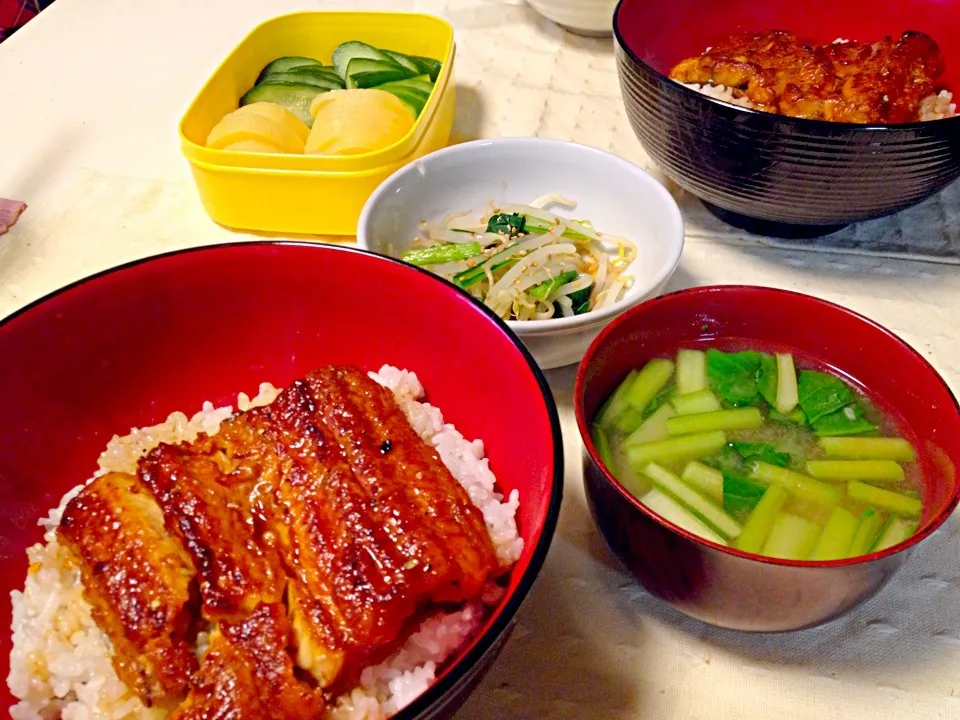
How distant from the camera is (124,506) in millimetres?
1068

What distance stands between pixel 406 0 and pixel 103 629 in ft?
9.17

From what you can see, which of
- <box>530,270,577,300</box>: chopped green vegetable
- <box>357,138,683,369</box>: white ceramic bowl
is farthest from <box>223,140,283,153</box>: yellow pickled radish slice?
<box>530,270,577,300</box>: chopped green vegetable

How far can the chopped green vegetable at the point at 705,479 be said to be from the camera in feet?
3.80

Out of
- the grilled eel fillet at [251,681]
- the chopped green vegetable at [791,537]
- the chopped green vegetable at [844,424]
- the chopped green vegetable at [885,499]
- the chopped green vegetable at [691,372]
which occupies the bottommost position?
the chopped green vegetable at [885,499]

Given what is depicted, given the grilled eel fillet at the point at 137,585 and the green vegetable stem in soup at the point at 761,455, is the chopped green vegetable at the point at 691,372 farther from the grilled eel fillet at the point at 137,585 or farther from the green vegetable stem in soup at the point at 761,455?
the grilled eel fillet at the point at 137,585

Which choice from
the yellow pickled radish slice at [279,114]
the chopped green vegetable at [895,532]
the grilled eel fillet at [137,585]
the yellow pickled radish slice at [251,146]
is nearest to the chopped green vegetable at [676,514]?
the chopped green vegetable at [895,532]

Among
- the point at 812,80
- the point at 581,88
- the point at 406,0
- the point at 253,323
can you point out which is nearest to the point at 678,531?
the point at 253,323

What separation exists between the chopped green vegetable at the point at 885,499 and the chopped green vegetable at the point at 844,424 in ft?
0.37

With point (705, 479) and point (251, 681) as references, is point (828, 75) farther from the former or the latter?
point (251, 681)

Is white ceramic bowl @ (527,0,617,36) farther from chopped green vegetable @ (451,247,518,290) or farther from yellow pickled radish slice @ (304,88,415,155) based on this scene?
chopped green vegetable @ (451,247,518,290)

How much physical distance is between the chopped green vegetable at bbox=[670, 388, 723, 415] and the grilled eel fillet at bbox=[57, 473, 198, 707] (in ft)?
2.66

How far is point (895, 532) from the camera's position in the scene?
42.8 inches

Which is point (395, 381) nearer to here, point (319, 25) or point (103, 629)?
point (103, 629)

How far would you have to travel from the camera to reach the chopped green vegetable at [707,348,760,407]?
1299 mm
